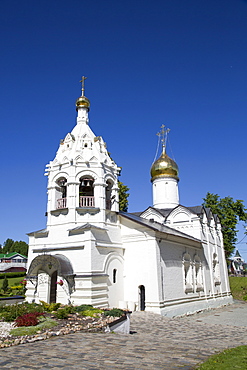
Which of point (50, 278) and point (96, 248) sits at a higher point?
point (96, 248)

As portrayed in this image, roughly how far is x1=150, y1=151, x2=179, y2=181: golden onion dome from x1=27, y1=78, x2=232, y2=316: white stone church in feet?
28.1

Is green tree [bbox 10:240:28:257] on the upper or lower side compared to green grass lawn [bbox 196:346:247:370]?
upper

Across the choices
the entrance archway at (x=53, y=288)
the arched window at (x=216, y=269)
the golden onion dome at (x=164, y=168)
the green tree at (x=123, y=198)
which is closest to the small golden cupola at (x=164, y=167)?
the golden onion dome at (x=164, y=168)

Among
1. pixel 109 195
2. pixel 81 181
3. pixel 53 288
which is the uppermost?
pixel 81 181

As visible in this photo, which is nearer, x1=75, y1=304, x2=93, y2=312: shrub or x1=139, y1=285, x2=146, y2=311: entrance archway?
x1=75, y1=304, x2=93, y2=312: shrub

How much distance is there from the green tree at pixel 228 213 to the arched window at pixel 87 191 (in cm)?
1793

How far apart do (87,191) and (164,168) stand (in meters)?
10.6

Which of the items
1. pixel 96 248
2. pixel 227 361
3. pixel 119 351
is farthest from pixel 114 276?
pixel 227 361

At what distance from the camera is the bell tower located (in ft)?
50.1

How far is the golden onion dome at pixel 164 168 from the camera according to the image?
85.4 ft

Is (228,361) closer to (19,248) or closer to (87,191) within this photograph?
(87,191)

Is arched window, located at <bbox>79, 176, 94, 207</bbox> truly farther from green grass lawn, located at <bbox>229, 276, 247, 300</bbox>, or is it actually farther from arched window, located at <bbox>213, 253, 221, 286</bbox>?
green grass lawn, located at <bbox>229, 276, 247, 300</bbox>

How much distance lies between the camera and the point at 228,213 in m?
31.6

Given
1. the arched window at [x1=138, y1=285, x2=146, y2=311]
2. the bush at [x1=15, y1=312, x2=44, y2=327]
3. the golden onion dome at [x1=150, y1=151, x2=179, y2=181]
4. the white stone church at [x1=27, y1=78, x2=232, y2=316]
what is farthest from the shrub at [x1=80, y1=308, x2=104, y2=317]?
the golden onion dome at [x1=150, y1=151, x2=179, y2=181]
